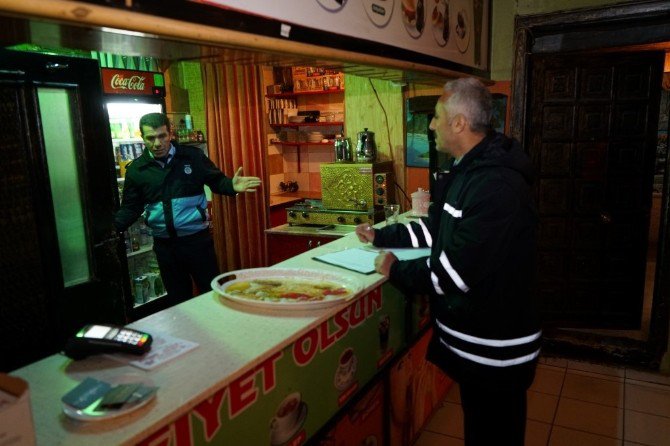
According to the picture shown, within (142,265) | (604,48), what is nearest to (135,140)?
(142,265)

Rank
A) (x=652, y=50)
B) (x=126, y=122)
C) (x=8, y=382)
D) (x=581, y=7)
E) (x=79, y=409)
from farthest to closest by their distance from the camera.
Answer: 1. (x=126, y=122)
2. (x=652, y=50)
3. (x=581, y=7)
4. (x=79, y=409)
5. (x=8, y=382)

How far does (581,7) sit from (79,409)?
363 cm

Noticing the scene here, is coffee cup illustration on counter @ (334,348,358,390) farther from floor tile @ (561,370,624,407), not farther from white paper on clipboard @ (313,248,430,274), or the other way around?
floor tile @ (561,370,624,407)

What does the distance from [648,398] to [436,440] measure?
1.54 meters

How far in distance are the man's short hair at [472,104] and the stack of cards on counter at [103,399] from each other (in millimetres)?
1378

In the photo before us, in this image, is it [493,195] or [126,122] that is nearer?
[493,195]

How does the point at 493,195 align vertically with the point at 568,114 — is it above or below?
below

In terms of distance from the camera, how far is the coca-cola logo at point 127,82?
402cm

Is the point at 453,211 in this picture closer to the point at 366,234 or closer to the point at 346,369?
the point at 346,369

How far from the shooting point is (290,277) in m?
2.13

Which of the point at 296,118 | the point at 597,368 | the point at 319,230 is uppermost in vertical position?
the point at 296,118

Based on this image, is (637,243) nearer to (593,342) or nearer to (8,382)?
(593,342)

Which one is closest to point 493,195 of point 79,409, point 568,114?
point 79,409

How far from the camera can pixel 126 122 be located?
4.64 metres
